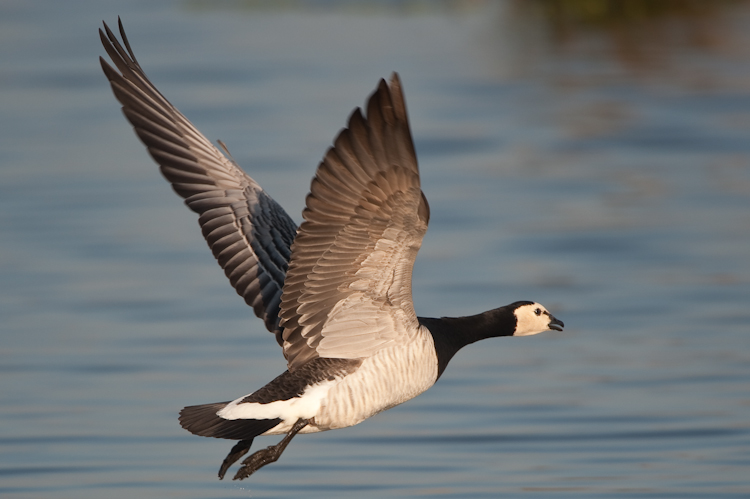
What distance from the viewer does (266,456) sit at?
7.06 metres

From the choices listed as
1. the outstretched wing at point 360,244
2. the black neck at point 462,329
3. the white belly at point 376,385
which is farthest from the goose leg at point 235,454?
the black neck at point 462,329

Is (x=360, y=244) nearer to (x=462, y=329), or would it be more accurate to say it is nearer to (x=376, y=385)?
(x=376, y=385)

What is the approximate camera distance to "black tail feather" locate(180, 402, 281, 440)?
21.7ft

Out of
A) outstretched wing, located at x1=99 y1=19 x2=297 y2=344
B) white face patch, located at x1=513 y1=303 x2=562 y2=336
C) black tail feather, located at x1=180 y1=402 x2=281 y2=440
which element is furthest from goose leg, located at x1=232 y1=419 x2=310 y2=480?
white face patch, located at x1=513 y1=303 x2=562 y2=336

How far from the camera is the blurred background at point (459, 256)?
8586 mm

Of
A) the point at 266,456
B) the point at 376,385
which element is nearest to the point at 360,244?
the point at 376,385

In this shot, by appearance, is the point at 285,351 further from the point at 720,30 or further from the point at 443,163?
the point at 720,30

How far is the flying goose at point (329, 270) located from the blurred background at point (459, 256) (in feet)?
4.00

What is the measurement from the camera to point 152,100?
304 inches

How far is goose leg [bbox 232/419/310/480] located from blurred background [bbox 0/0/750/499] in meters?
0.98

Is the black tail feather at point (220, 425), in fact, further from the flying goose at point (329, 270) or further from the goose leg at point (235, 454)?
the goose leg at point (235, 454)

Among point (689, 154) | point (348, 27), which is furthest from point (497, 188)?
point (348, 27)

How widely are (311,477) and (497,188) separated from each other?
8644mm

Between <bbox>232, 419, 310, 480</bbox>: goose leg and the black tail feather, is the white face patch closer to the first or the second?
<bbox>232, 419, 310, 480</bbox>: goose leg
